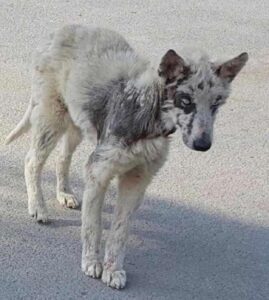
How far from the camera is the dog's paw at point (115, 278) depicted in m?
4.99

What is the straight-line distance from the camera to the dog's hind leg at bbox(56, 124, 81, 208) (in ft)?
19.4

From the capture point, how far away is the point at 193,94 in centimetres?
451

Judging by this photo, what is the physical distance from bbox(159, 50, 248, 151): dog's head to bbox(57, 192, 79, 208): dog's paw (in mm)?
1534

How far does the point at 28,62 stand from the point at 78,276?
3.82 meters

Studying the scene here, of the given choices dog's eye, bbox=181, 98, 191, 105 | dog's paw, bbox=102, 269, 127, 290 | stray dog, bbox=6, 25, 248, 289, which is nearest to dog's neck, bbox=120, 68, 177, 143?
stray dog, bbox=6, 25, 248, 289

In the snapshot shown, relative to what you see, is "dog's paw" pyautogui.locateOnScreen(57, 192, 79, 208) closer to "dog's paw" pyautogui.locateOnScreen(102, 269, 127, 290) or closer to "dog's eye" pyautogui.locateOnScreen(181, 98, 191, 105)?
"dog's paw" pyautogui.locateOnScreen(102, 269, 127, 290)

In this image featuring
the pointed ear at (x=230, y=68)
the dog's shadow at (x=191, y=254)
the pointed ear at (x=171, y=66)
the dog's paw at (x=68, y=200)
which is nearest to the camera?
the pointed ear at (x=171, y=66)

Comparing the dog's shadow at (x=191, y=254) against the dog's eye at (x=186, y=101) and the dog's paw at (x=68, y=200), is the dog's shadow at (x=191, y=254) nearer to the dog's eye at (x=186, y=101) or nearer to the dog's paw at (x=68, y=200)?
the dog's paw at (x=68, y=200)

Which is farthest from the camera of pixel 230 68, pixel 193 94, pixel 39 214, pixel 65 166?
pixel 65 166

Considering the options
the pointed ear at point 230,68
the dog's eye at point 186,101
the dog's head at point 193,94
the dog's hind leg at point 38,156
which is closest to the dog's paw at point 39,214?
the dog's hind leg at point 38,156

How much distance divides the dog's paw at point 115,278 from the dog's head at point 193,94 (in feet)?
3.31

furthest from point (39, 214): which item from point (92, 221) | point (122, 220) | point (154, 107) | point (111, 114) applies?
point (154, 107)

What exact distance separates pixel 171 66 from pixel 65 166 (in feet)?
5.61

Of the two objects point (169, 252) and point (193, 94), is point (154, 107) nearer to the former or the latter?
point (193, 94)
